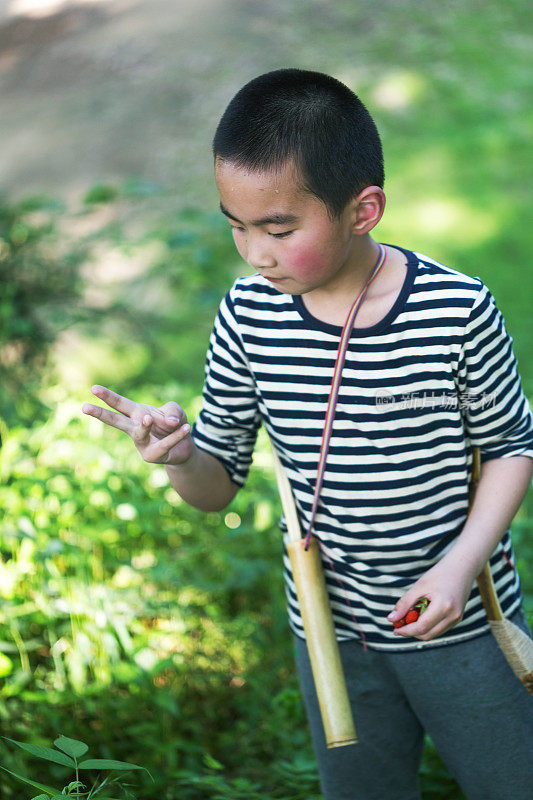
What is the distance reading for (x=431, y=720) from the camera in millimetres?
1395

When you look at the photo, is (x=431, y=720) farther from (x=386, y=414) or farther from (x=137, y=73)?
(x=137, y=73)

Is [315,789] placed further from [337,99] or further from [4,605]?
[337,99]

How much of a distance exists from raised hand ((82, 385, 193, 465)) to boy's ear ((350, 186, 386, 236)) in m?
0.36

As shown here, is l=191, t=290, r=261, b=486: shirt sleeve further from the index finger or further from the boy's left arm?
the boy's left arm

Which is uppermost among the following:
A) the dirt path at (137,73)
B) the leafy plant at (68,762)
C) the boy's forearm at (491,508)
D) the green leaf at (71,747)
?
the dirt path at (137,73)

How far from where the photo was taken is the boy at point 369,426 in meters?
1.20

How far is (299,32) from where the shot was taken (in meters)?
6.46

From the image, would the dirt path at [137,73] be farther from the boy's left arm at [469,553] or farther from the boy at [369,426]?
the boy's left arm at [469,553]

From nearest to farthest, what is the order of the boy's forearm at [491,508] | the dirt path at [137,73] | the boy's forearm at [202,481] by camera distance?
the boy's forearm at [491,508]
the boy's forearm at [202,481]
the dirt path at [137,73]

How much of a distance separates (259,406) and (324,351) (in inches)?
7.2

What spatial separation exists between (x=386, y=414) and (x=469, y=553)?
23 centimetres

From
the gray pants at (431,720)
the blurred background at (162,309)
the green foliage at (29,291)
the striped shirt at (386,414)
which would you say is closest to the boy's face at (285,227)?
the striped shirt at (386,414)

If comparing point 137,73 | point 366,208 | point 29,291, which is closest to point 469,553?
point 366,208

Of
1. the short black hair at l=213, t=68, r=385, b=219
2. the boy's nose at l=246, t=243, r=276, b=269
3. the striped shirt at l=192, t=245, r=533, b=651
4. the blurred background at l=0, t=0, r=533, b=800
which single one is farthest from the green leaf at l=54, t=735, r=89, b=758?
the short black hair at l=213, t=68, r=385, b=219
